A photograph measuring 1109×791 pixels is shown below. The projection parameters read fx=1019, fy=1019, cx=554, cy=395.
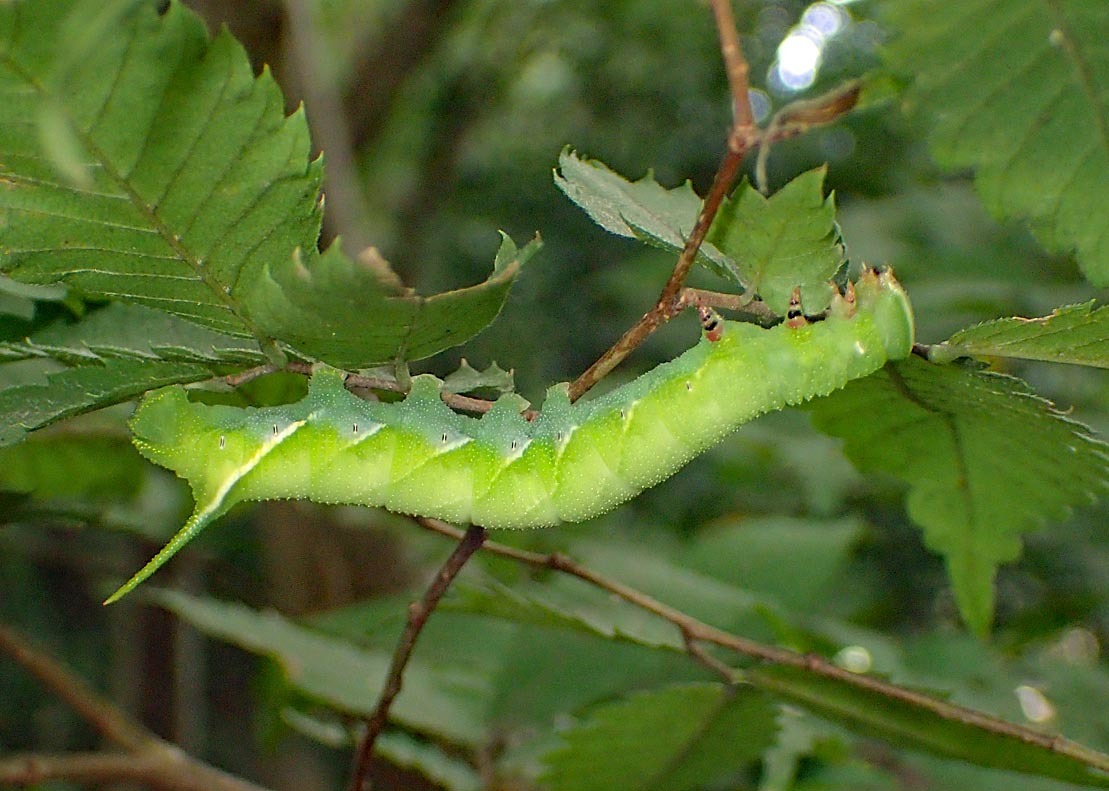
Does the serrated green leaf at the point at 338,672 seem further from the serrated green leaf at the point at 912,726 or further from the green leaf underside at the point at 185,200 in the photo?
the green leaf underside at the point at 185,200

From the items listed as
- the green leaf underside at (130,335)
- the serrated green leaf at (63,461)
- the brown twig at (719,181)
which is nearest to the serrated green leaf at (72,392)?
the green leaf underside at (130,335)

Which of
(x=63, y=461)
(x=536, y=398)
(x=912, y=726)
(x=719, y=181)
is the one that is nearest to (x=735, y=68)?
(x=719, y=181)

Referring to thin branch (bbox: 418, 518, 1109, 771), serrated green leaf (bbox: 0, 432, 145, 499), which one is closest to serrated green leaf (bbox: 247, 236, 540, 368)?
thin branch (bbox: 418, 518, 1109, 771)

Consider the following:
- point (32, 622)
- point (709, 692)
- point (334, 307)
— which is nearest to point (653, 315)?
point (334, 307)

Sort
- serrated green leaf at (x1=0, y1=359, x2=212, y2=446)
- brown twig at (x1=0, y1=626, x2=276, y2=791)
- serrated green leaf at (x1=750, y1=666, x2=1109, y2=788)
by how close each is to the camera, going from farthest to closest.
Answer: brown twig at (x1=0, y1=626, x2=276, y2=791) < serrated green leaf at (x1=750, y1=666, x2=1109, y2=788) < serrated green leaf at (x1=0, y1=359, x2=212, y2=446)

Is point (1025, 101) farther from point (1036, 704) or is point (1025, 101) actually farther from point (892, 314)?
Result: point (1036, 704)

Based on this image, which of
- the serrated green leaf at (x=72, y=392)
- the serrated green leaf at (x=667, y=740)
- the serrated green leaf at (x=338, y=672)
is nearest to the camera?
the serrated green leaf at (x=72, y=392)

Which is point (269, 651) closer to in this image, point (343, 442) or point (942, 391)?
point (343, 442)

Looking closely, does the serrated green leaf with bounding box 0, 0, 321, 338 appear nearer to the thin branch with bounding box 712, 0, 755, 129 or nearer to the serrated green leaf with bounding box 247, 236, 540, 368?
the serrated green leaf with bounding box 247, 236, 540, 368
